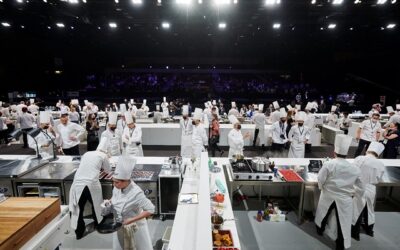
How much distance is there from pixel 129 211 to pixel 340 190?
2484 mm

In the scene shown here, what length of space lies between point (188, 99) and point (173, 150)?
365 inches

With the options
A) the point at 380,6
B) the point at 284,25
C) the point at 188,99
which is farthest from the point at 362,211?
the point at 188,99

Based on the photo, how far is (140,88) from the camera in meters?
18.5

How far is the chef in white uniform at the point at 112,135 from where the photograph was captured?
196 inches

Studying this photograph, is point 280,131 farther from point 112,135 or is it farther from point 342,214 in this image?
point 112,135

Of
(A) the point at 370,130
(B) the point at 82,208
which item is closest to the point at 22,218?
(B) the point at 82,208

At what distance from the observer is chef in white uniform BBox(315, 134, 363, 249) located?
2996 mm

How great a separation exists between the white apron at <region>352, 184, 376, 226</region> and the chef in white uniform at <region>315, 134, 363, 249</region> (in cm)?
21

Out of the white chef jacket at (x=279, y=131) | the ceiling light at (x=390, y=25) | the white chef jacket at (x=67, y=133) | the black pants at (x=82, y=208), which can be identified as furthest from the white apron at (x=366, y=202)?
the ceiling light at (x=390, y=25)

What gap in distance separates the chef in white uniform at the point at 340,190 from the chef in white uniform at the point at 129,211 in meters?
2.20

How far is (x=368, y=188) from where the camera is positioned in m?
3.25

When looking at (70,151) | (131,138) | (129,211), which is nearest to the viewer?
(129,211)

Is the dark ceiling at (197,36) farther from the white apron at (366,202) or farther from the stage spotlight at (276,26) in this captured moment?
the white apron at (366,202)

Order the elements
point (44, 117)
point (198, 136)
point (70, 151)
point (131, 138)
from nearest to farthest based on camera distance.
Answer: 1. point (44, 117)
2. point (70, 151)
3. point (131, 138)
4. point (198, 136)
